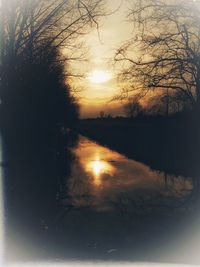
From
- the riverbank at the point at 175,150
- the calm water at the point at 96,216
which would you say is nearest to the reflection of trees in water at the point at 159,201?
the calm water at the point at 96,216

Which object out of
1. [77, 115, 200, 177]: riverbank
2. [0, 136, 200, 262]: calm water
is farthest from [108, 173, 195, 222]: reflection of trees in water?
[77, 115, 200, 177]: riverbank

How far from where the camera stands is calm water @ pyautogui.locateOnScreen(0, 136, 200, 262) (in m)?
5.32

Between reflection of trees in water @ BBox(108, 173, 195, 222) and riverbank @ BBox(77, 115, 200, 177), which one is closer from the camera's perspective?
reflection of trees in water @ BBox(108, 173, 195, 222)

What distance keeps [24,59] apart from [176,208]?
684 cm

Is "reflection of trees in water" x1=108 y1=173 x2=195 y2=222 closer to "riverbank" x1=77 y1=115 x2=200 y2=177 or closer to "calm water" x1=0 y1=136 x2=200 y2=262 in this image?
"calm water" x1=0 y1=136 x2=200 y2=262

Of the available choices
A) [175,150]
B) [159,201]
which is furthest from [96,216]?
[175,150]

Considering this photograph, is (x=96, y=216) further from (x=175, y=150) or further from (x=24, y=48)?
(x=175, y=150)

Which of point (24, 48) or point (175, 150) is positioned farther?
point (175, 150)

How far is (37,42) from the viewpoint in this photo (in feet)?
37.2

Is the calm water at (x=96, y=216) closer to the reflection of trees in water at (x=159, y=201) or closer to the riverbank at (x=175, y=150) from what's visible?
the reflection of trees in water at (x=159, y=201)

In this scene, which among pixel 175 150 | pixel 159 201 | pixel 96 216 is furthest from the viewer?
pixel 175 150

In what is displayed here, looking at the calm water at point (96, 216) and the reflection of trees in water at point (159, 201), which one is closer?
the calm water at point (96, 216)

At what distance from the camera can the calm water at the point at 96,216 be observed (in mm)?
5316

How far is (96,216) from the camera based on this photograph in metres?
7.24
